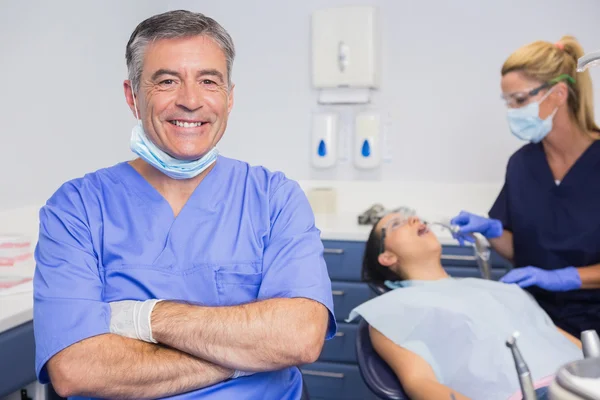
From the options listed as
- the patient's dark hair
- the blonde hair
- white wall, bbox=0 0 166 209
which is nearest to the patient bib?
the patient's dark hair

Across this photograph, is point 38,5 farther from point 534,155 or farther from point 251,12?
point 534,155

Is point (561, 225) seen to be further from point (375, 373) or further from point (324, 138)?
point (324, 138)

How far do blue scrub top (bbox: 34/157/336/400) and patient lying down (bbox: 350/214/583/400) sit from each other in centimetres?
36

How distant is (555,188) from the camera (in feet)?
6.72

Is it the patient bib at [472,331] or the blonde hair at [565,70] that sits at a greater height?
the blonde hair at [565,70]

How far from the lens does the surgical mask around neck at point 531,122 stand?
2066 millimetres

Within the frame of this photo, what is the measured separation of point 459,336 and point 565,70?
96 cm

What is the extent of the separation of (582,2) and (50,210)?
7.82 feet

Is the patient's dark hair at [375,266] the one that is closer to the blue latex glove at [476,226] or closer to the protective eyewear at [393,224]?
the protective eyewear at [393,224]

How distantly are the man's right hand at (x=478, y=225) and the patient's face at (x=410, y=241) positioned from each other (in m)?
0.13

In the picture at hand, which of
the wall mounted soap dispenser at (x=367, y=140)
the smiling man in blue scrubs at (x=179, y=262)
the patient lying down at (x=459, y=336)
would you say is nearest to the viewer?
the smiling man in blue scrubs at (x=179, y=262)

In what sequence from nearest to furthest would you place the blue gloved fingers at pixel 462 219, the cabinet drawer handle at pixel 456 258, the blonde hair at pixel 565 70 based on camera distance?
1. the blonde hair at pixel 565 70
2. the blue gloved fingers at pixel 462 219
3. the cabinet drawer handle at pixel 456 258

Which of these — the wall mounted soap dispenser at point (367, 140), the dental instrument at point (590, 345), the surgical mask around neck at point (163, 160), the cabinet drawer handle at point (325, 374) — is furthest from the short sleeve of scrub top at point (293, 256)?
the wall mounted soap dispenser at point (367, 140)

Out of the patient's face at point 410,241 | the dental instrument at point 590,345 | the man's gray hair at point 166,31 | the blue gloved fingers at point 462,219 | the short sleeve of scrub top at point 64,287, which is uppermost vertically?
the man's gray hair at point 166,31
